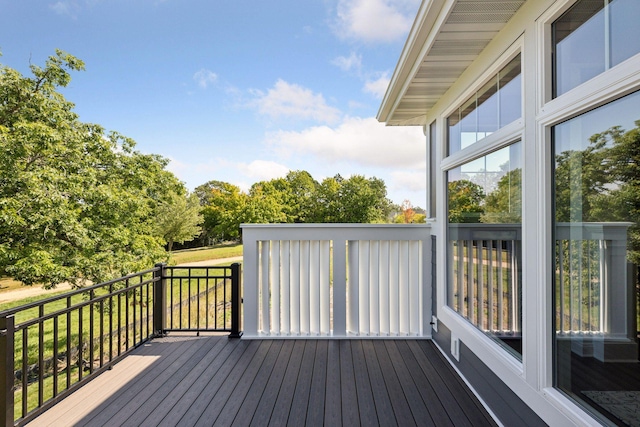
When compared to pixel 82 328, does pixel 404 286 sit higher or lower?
higher

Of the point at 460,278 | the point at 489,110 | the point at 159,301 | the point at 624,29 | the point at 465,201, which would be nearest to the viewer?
the point at 624,29

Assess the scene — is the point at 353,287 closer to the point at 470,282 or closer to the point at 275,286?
the point at 275,286

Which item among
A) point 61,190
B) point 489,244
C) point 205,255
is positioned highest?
point 61,190

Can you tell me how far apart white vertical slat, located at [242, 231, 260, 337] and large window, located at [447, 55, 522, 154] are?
2231 mm

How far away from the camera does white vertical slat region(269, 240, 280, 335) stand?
3469 mm

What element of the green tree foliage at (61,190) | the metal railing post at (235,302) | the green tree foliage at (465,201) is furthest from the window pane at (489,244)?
the green tree foliage at (61,190)

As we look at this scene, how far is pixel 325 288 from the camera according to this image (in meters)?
3.47

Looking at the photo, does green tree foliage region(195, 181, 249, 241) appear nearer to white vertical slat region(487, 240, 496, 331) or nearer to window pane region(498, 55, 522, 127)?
white vertical slat region(487, 240, 496, 331)

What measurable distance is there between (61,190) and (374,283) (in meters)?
7.36

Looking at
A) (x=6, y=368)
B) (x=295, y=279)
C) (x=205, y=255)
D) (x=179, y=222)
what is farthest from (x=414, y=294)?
(x=179, y=222)

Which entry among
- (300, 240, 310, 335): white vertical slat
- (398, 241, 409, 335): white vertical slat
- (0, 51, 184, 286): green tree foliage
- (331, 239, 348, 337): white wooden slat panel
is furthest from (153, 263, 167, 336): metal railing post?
(0, 51, 184, 286): green tree foliage

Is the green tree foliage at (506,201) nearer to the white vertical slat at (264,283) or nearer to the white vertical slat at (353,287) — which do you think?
the white vertical slat at (353,287)

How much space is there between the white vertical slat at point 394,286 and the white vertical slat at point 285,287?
112 centimetres

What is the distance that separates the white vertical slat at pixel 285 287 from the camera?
137 inches
